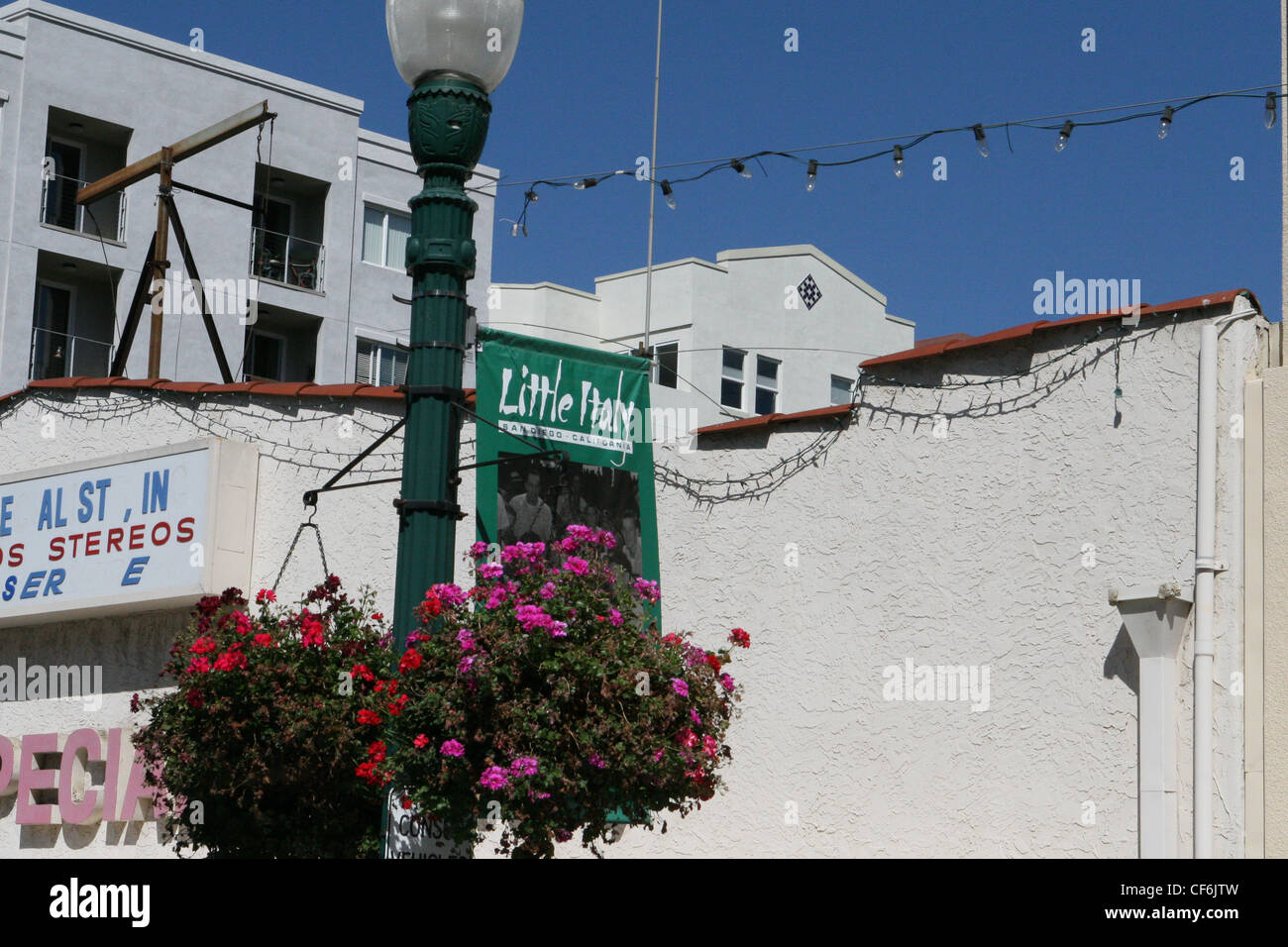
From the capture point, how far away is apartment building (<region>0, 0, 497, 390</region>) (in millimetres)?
31625

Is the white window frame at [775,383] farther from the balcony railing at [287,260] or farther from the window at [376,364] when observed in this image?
the balcony railing at [287,260]

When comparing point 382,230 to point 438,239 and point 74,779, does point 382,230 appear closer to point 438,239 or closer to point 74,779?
point 74,779

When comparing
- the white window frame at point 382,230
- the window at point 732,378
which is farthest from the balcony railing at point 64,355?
the window at point 732,378

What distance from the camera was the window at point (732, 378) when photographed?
37.2 m

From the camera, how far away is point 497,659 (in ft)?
23.2

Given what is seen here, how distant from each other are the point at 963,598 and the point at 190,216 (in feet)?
89.6

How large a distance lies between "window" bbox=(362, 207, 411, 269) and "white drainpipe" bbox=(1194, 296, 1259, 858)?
1170 inches

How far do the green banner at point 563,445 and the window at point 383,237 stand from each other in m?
27.6

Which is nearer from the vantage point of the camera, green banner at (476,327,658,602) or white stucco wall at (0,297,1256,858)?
white stucco wall at (0,297,1256,858)

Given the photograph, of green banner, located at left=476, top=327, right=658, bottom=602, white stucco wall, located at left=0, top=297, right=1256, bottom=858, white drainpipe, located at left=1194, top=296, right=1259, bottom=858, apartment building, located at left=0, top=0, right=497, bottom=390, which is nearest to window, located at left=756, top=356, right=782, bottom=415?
apartment building, located at left=0, top=0, right=497, bottom=390

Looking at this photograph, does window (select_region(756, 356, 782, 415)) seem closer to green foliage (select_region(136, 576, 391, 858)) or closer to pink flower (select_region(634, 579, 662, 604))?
green foliage (select_region(136, 576, 391, 858))

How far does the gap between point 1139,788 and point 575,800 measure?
3.47 m
